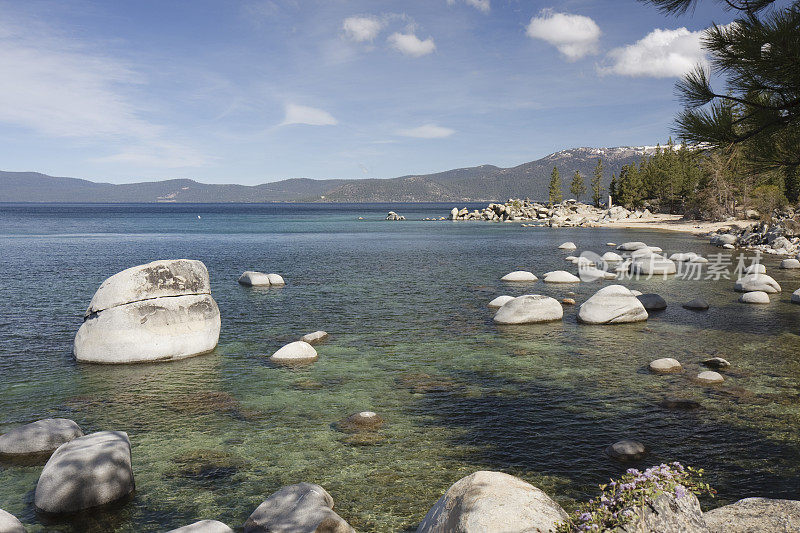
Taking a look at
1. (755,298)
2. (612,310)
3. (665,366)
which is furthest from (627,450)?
(755,298)

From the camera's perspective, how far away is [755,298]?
24297 mm

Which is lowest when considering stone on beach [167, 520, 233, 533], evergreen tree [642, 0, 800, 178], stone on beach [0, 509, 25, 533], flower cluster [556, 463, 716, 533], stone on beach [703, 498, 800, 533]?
stone on beach [167, 520, 233, 533]

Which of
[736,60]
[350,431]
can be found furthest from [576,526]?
[736,60]

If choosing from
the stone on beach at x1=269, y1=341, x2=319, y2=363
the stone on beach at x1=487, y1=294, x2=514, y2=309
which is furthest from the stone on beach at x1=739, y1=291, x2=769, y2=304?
the stone on beach at x1=269, y1=341, x2=319, y2=363

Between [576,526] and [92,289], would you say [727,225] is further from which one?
[576,526]

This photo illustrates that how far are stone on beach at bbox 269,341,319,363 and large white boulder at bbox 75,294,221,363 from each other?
8.51 feet

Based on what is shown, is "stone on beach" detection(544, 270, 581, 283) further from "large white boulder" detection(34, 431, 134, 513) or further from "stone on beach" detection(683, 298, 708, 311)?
"large white boulder" detection(34, 431, 134, 513)

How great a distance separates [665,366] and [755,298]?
1360 cm

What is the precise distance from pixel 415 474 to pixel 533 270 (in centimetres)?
2943

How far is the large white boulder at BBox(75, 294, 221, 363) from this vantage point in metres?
15.1

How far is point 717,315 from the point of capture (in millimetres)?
21875

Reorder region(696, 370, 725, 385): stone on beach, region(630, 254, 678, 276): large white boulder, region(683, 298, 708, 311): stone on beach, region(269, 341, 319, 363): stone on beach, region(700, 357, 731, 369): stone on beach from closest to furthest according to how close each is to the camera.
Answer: region(696, 370, 725, 385): stone on beach < region(700, 357, 731, 369): stone on beach < region(269, 341, 319, 363): stone on beach < region(683, 298, 708, 311): stone on beach < region(630, 254, 678, 276): large white boulder

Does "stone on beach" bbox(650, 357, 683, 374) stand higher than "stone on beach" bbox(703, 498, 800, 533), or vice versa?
"stone on beach" bbox(703, 498, 800, 533)

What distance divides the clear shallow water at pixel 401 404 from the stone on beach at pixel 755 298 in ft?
2.30
